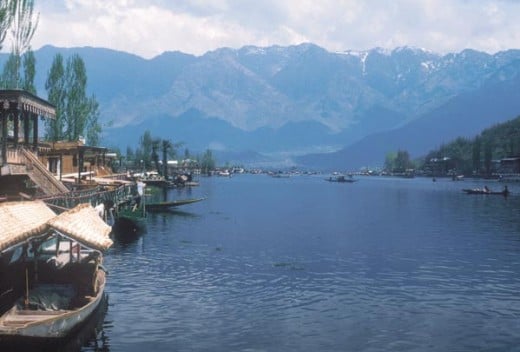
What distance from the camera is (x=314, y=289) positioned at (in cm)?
4122

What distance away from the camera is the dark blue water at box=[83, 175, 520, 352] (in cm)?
3012

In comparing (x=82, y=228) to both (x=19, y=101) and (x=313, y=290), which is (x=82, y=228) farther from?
(x=19, y=101)

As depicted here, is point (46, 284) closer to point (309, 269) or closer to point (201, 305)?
point (201, 305)

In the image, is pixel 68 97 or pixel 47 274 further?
pixel 68 97

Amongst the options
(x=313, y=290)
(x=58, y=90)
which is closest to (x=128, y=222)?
(x=313, y=290)

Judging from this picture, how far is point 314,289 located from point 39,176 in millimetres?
26706

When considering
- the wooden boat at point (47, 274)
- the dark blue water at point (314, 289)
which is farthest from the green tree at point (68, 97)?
the wooden boat at point (47, 274)

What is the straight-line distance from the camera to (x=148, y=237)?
222 feet

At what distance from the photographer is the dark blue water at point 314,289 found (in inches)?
1186

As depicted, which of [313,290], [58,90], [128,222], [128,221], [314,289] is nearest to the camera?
[313,290]

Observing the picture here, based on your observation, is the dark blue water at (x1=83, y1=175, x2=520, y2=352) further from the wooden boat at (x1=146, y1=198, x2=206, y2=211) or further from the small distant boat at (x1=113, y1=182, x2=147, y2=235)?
the wooden boat at (x1=146, y1=198, x2=206, y2=211)

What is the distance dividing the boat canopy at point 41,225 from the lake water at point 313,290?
5.05m

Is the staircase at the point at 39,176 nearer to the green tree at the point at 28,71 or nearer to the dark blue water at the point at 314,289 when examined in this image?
the dark blue water at the point at 314,289

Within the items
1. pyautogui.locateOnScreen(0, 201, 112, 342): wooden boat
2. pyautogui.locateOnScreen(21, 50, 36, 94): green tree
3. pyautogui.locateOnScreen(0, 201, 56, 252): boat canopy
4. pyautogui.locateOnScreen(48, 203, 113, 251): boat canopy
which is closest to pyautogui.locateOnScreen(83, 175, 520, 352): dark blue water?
pyautogui.locateOnScreen(0, 201, 112, 342): wooden boat
